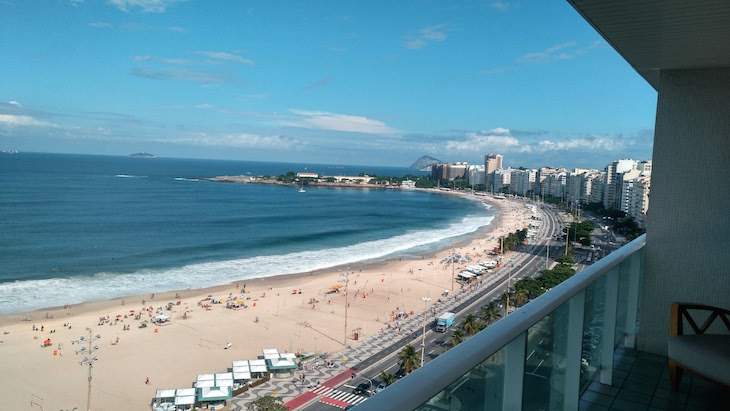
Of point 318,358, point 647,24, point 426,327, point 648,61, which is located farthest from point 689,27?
point 426,327

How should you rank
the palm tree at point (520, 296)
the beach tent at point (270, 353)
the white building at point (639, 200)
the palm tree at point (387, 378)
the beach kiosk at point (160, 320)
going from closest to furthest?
the palm tree at point (387, 378), the beach tent at point (270, 353), the beach kiosk at point (160, 320), the palm tree at point (520, 296), the white building at point (639, 200)

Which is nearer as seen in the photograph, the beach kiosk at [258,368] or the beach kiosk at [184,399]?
the beach kiosk at [184,399]

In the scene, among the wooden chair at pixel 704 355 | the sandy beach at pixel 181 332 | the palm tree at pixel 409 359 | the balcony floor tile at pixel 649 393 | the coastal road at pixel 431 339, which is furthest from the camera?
the palm tree at pixel 409 359

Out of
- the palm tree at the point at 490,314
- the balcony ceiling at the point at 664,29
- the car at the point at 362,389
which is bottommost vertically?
the car at the point at 362,389

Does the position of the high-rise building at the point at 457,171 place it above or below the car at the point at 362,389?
above

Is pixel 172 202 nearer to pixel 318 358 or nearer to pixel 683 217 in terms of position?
pixel 318 358

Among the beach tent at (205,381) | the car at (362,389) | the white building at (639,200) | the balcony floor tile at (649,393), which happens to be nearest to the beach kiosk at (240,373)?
the beach tent at (205,381)

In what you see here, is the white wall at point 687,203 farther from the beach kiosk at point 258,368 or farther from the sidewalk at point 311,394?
the beach kiosk at point 258,368
